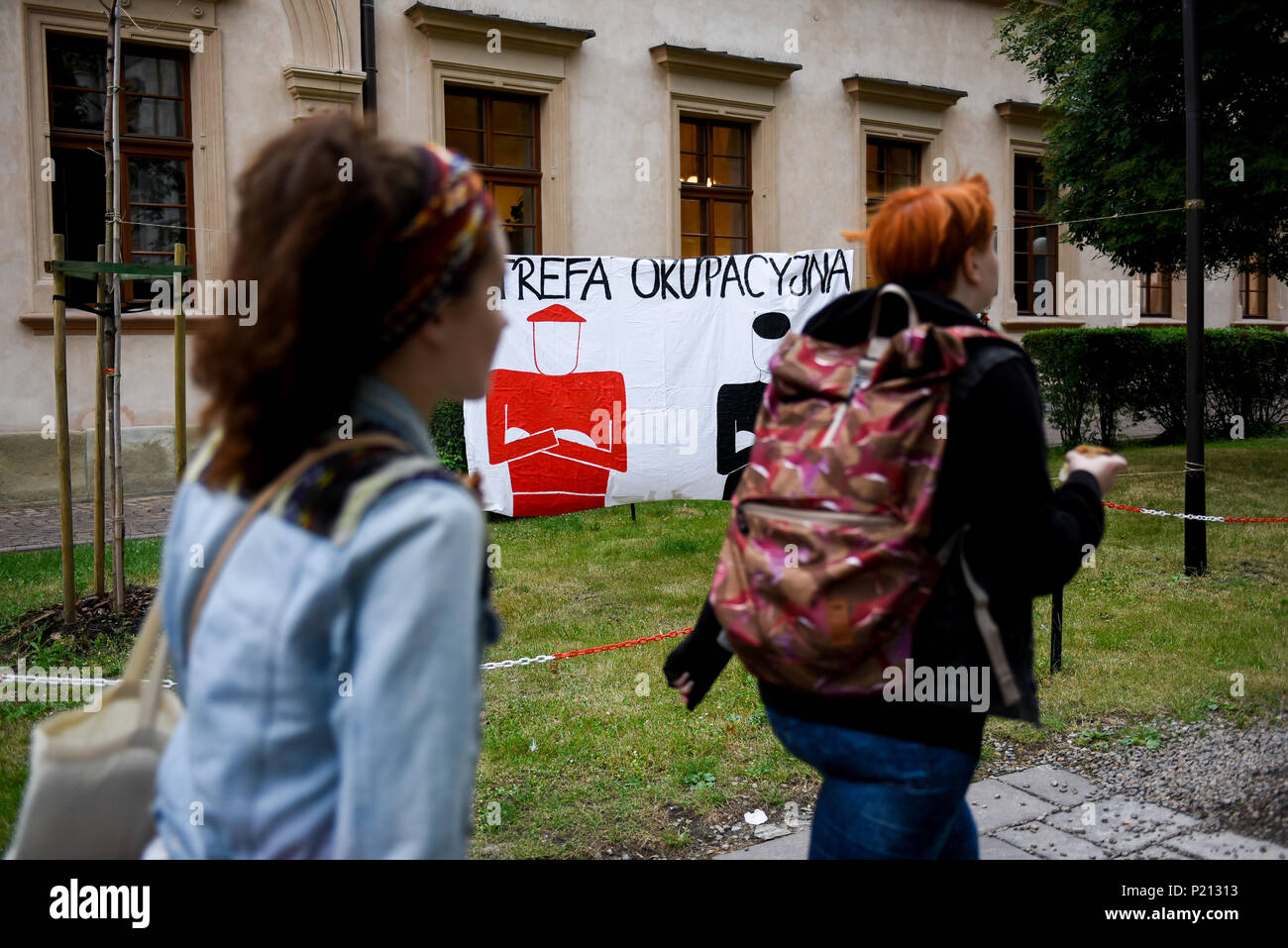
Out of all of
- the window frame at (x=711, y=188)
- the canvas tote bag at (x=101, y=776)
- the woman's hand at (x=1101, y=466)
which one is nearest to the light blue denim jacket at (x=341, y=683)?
the canvas tote bag at (x=101, y=776)

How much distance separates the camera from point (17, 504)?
32.9 ft

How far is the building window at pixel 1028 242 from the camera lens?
700 inches

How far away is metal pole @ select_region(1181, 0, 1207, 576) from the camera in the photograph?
670 cm

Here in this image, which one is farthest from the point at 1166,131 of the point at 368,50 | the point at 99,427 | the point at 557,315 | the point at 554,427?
the point at 99,427

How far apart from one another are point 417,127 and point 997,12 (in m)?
10.1

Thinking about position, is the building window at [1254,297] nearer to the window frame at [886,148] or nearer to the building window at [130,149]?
the window frame at [886,148]

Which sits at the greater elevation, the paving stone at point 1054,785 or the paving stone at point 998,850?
the paving stone at point 1054,785

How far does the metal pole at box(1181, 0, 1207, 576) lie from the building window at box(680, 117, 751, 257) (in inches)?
323

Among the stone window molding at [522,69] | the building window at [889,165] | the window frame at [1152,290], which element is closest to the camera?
the stone window molding at [522,69]

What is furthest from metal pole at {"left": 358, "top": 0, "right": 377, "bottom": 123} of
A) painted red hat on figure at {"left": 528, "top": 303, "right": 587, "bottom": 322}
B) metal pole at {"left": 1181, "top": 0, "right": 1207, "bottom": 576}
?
metal pole at {"left": 1181, "top": 0, "right": 1207, "bottom": 576}

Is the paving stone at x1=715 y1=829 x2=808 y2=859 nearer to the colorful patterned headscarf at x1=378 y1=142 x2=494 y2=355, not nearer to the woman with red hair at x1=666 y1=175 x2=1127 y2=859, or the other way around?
the woman with red hair at x1=666 y1=175 x2=1127 y2=859

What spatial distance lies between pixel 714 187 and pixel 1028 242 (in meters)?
6.51

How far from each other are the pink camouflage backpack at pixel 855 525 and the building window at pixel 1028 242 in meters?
17.0
